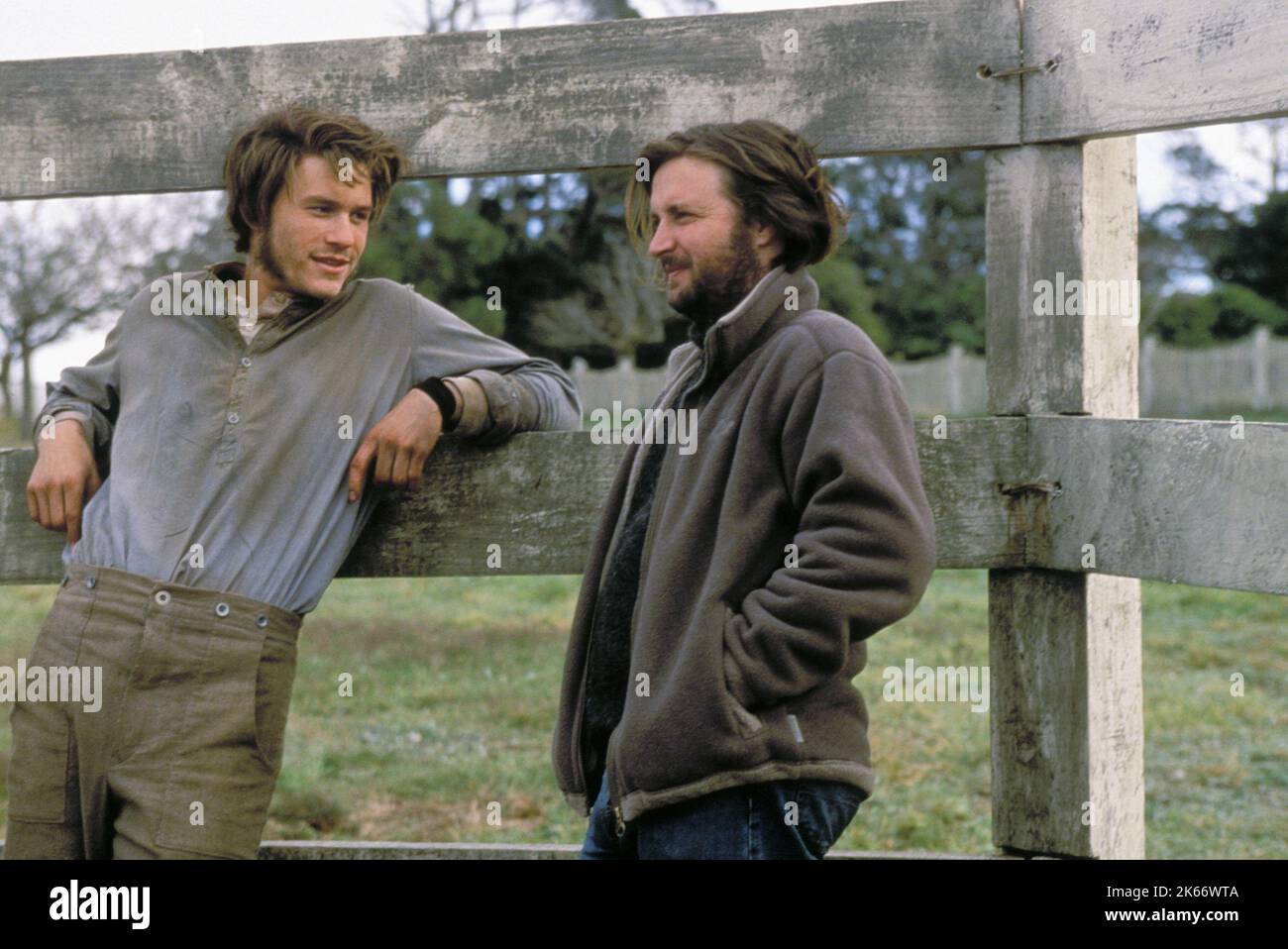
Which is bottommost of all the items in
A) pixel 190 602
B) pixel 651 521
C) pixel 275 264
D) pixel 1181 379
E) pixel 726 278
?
pixel 190 602

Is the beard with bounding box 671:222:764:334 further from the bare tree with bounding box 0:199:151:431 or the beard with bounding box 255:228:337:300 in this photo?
the bare tree with bounding box 0:199:151:431

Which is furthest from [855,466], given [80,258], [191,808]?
[80,258]

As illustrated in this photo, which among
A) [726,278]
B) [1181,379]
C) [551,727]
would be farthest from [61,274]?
[1181,379]

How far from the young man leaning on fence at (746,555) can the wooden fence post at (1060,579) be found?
527 mm

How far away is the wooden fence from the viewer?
290 cm

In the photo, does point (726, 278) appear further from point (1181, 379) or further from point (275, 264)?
point (1181, 379)

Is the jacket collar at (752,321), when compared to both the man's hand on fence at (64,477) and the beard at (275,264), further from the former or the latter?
the man's hand on fence at (64,477)

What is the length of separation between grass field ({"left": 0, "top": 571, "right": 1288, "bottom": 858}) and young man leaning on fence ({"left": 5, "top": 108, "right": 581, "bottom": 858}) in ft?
7.60

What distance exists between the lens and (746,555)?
7.61ft

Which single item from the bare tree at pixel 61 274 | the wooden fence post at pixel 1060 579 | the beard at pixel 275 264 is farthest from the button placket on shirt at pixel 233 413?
the bare tree at pixel 61 274

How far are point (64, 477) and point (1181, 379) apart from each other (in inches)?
1002

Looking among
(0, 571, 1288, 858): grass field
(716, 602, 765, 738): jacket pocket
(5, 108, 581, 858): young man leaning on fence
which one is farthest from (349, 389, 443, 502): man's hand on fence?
(0, 571, 1288, 858): grass field

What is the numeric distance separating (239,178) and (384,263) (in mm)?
9427
